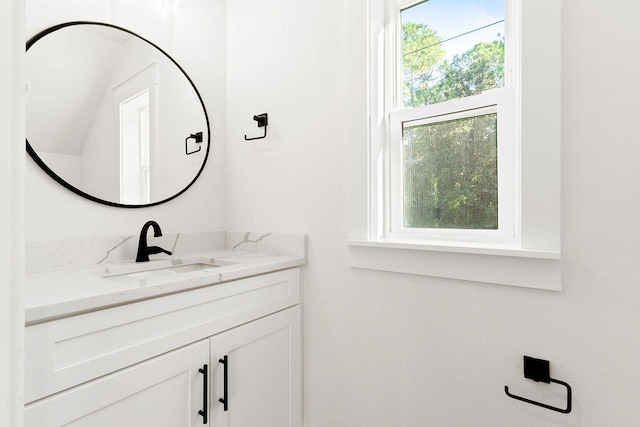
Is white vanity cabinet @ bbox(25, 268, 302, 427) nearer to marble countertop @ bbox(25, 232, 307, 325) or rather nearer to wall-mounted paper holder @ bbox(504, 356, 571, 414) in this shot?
marble countertop @ bbox(25, 232, 307, 325)

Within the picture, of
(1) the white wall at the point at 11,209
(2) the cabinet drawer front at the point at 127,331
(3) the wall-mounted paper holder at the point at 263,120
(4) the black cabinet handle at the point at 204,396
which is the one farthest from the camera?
(3) the wall-mounted paper holder at the point at 263,120

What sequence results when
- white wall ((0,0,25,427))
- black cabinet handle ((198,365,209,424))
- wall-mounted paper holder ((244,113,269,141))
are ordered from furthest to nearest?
1. wall-mounted paper holder ((244,113,269,141))
2. black cabinet handle ((198,365,209,424))
3. white wall ((0,0,25,427))

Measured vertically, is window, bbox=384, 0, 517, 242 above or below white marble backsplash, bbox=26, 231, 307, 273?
above

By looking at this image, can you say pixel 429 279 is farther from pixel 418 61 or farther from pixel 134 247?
pixel 134 247

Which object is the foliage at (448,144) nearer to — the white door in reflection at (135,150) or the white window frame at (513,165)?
the white window frame at (513,165)

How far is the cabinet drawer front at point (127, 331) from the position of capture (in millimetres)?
767

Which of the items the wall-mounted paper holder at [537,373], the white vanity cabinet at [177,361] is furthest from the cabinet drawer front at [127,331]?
the wall-mounted paper holder at [537,373]

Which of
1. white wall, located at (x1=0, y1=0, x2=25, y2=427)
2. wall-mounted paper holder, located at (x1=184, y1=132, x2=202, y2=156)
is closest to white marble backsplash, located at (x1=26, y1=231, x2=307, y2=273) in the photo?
wall-mounted paper holder, located at (x1=184, y1=132, x2=202, y2=156)

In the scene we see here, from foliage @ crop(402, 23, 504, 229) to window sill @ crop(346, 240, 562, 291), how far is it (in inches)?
6.3

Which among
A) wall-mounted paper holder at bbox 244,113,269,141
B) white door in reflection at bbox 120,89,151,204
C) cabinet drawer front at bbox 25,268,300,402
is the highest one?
wall-mounted paper holder at bbox 244,113,269,141

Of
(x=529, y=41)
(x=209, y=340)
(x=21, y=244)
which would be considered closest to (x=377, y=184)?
(x=529, y=41)

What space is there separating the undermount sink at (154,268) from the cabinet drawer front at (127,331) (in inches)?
8.8

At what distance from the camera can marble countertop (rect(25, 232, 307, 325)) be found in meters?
0.80

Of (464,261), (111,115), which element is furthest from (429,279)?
(111,115)
